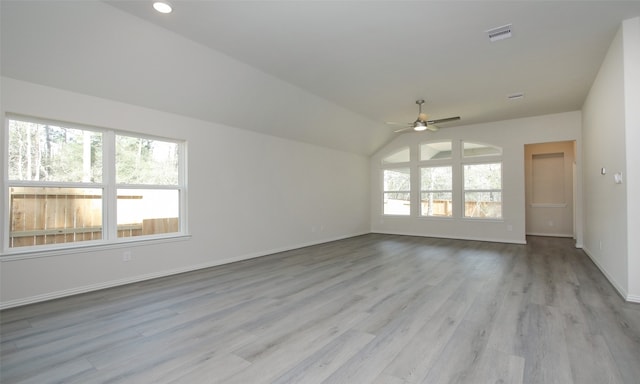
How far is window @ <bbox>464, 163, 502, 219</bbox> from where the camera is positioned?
7.45m

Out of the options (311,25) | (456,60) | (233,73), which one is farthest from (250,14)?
(456,60)

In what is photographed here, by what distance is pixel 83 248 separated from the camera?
142 inches

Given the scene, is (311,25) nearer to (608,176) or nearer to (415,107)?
(415,107)

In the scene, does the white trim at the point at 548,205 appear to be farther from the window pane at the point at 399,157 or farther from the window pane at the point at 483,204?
the window pane at the point at 399,157

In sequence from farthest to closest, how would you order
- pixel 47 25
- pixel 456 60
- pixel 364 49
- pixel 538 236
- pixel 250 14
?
pixel 538 236 < pixel 456 60 < pixel 364 49 < pixel 250 14 < pixel 47 25

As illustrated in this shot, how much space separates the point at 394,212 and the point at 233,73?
20.4 feet

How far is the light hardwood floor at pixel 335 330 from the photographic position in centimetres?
194

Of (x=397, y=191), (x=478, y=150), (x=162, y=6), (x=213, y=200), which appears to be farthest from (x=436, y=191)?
(x=162, y=6)

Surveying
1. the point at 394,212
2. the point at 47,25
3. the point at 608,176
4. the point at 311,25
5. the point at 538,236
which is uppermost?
the point at 311,25

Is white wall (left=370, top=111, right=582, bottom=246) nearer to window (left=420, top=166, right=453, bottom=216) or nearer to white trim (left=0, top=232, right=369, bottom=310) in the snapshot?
window (left=420, top=166, right=453, bottom=216)

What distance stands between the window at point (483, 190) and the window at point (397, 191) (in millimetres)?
1536

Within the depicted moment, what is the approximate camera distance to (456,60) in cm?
412

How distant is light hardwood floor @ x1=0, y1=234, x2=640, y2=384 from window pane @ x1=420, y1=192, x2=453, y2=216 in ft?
12.0

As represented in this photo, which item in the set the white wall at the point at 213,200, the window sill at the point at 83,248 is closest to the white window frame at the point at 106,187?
the window sill at the point at 83,248
